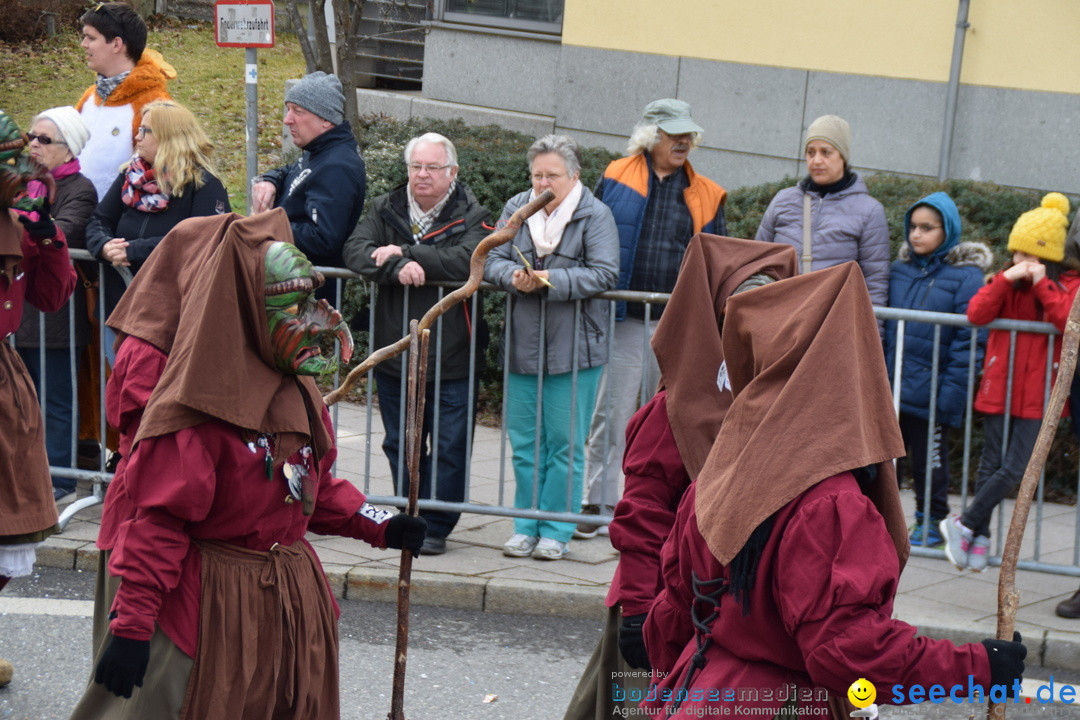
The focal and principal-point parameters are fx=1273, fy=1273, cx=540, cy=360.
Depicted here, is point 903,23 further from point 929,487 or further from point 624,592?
point 624,592

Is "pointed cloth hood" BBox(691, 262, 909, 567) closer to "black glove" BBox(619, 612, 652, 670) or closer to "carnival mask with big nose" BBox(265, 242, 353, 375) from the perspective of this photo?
"black glove" BBox(619, 612, 652, 670)

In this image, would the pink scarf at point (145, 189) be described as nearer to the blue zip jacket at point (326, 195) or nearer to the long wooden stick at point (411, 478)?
the blue zip jacket at point (326, 195)

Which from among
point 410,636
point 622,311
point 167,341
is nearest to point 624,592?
point 167,341

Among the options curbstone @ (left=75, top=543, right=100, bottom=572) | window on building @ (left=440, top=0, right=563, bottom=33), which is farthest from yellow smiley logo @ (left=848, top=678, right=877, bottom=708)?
window on building @ (left=440, top=0, right=563, bottom=33)

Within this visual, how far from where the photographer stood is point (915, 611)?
5.74 meters

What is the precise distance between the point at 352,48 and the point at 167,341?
9.87 meters

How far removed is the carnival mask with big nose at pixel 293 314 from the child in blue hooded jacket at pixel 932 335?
12.4 feet

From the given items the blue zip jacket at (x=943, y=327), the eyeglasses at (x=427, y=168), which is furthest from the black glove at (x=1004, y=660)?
the eyeglasses at (x=427, y=168)

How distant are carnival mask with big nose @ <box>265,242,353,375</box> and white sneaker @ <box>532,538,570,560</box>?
10.6 feet

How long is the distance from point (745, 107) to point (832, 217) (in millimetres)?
5461

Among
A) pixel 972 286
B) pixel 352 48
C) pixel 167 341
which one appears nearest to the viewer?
pixel 167 341

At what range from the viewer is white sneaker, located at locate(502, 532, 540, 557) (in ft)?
20.9

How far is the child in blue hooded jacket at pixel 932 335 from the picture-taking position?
6.19m

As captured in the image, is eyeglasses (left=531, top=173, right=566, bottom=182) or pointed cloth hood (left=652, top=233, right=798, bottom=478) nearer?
pointed cloth hood (left=652, top=233, right=798, bottom=478)
